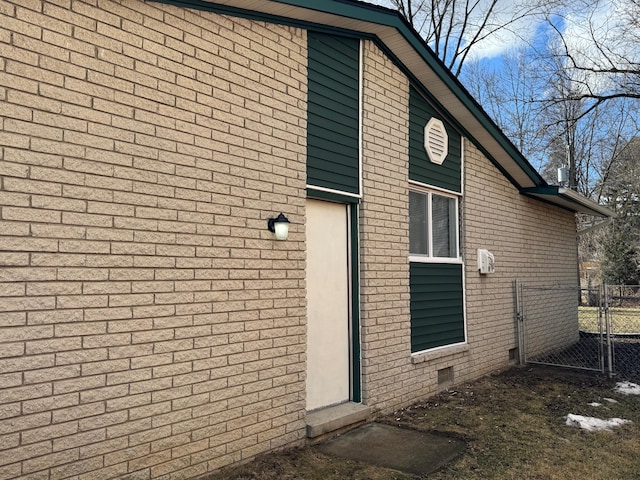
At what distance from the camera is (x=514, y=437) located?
17.4 feet

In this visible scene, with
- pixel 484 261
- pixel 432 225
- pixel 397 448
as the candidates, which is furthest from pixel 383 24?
pixel 397 448

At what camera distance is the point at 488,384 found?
7.73 metres

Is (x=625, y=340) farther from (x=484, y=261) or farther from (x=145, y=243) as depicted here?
(x=145, y=243)

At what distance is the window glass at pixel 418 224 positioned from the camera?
6.93 m

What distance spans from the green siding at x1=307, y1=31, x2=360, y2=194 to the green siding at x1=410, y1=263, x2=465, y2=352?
1885 mm

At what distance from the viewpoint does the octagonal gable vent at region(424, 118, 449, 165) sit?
726cm

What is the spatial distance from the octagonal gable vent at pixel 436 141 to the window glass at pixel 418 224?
638mm

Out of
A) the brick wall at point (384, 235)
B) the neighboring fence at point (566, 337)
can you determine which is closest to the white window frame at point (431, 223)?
the brick wall at point (384, 235)

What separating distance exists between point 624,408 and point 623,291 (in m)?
21.3

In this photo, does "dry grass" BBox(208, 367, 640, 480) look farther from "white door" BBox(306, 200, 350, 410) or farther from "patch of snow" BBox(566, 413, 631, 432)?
"white door" BBox(306, 200, 350, 410)

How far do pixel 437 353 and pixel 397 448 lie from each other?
2.37m

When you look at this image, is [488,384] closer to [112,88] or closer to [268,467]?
[268,467]

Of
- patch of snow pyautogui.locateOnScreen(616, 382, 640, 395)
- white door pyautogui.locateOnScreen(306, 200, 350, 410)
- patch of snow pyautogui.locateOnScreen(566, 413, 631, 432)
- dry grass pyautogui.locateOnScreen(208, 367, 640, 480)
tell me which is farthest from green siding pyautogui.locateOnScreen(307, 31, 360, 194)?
patch of snow pyautogui.locateOnScreen(616, 382, 640, 395)

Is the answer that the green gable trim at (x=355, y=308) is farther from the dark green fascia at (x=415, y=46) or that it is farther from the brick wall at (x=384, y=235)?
the dark green fascia at (x=415, y=46)
